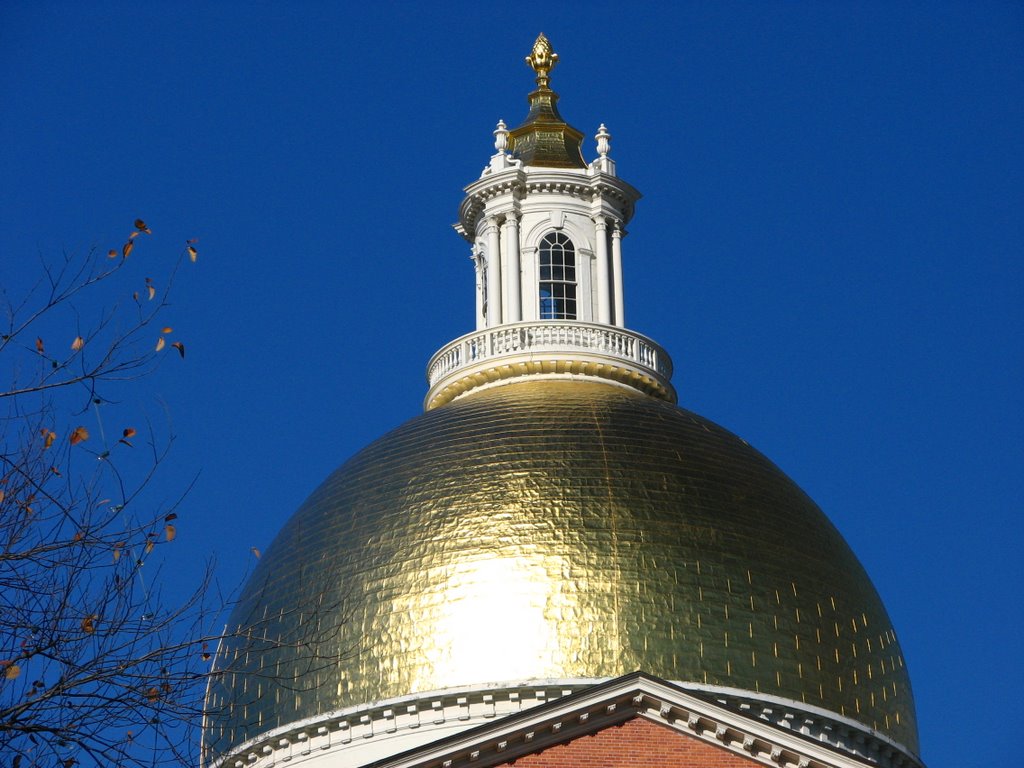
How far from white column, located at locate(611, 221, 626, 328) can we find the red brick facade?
15967mm

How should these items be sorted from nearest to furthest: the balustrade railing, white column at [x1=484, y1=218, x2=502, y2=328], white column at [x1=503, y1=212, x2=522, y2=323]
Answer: the balustrade railing, white column at [x1=503, y1=212, x2=522, y2=323], white column at [x1=484, y1=218, x2=502, y2=328]

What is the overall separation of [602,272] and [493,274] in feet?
7.34

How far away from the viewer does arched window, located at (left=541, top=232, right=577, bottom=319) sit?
4881 centimetres

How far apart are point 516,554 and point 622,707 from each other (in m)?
6.08

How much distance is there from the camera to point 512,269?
159ft

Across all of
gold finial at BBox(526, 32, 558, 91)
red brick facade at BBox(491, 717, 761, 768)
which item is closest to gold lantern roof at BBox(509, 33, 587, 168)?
gold finial at BBox(526, 32, 558, 91)

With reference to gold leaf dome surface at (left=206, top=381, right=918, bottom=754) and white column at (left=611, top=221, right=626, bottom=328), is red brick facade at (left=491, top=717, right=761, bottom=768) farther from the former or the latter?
white column at (left=611, top=221, right=626, bottom=328)

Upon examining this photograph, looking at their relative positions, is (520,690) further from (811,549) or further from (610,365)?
(610,365)

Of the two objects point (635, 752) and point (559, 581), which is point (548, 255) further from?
point (635, 752)

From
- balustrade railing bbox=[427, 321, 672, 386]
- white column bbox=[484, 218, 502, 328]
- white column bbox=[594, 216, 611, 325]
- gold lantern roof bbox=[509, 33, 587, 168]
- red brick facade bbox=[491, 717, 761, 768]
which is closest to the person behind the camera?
red brick facade bbox=[491, 717, 761, 768]

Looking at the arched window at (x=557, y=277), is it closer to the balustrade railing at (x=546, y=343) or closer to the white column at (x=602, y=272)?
the white column at (x=602, y=272)

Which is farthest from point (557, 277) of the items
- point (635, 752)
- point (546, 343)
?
point (635, 752)

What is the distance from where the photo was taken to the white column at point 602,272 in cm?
4819

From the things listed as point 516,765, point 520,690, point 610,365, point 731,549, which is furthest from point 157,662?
point 610,365
